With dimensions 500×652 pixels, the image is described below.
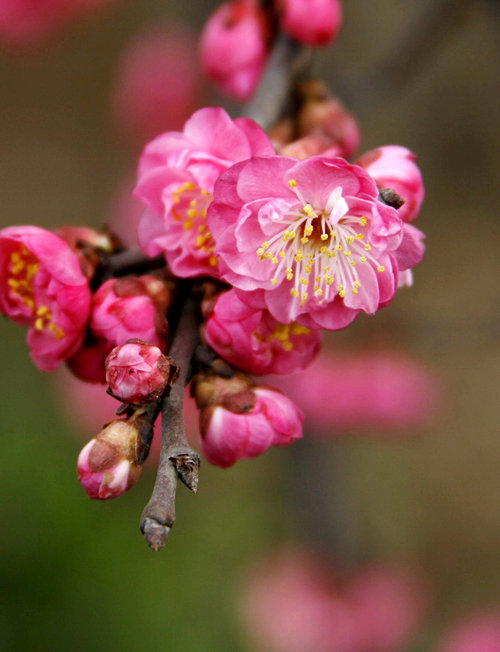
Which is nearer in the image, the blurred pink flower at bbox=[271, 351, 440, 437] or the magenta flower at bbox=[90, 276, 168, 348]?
the magenta flower at bbox=[90, 276, 168, 348]

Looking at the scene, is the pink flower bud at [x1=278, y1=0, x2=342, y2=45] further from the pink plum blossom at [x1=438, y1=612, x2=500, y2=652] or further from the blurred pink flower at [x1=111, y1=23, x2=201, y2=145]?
the pink plum blossom at [x1=438, y1=612, x2=500, y2=652]

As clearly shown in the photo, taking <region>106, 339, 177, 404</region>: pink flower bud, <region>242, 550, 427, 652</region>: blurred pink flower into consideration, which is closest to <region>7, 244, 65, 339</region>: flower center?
<region>106, 339, 177, 404</region>: pink flower bud

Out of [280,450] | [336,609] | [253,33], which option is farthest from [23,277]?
[280,450]

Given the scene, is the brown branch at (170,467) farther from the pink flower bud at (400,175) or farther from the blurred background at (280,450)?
the blurred background at (280,450)

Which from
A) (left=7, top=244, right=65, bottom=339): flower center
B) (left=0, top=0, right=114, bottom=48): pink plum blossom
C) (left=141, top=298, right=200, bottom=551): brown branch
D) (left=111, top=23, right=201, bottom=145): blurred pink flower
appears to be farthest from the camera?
(left=111, top=23, right=201, bottom=145): blurred pink flower

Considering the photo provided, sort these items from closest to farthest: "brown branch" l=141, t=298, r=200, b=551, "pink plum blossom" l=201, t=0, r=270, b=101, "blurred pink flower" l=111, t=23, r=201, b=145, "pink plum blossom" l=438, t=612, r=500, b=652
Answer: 1. "brown branch" l=141, t=298, r=200, b=551
2. "pink plum blossom" l=201, t=0, r=270, b=101
3. "pink plum blossom" l=438, t=612, r=500, b=652
4. "blurred pink flower" l=111, t=23, r=201, b=145

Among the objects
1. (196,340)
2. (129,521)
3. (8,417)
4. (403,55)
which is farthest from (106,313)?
(8,417)

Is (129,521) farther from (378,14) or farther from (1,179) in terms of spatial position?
(378,14)
